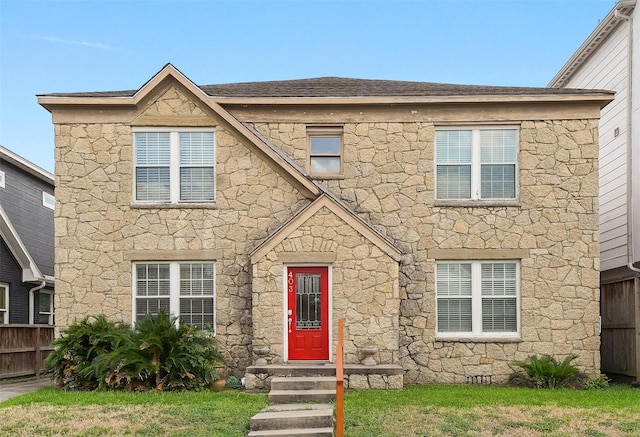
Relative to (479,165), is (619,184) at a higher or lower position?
lower

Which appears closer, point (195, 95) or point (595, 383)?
point (595, 383)

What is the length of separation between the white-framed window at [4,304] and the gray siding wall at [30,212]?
1744 mm

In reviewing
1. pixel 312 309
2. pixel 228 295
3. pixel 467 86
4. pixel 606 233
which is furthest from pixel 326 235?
pixel 606 233

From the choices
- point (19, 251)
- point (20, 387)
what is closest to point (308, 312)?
point (20, 387)

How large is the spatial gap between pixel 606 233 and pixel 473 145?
217 inches

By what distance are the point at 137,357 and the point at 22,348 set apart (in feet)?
19.5

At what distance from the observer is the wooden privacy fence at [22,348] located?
15320 millimetres

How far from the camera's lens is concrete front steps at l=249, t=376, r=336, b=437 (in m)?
8.77

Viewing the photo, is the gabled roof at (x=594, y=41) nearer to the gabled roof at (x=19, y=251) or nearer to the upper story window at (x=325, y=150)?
the upper story window at (x=325, y=150)

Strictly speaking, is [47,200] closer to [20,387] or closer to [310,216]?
[20,387]

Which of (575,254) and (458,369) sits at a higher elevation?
(575,254)

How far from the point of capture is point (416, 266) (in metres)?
13.8

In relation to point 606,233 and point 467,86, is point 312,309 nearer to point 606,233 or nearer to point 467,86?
point 467,86

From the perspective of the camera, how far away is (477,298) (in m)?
13.8
